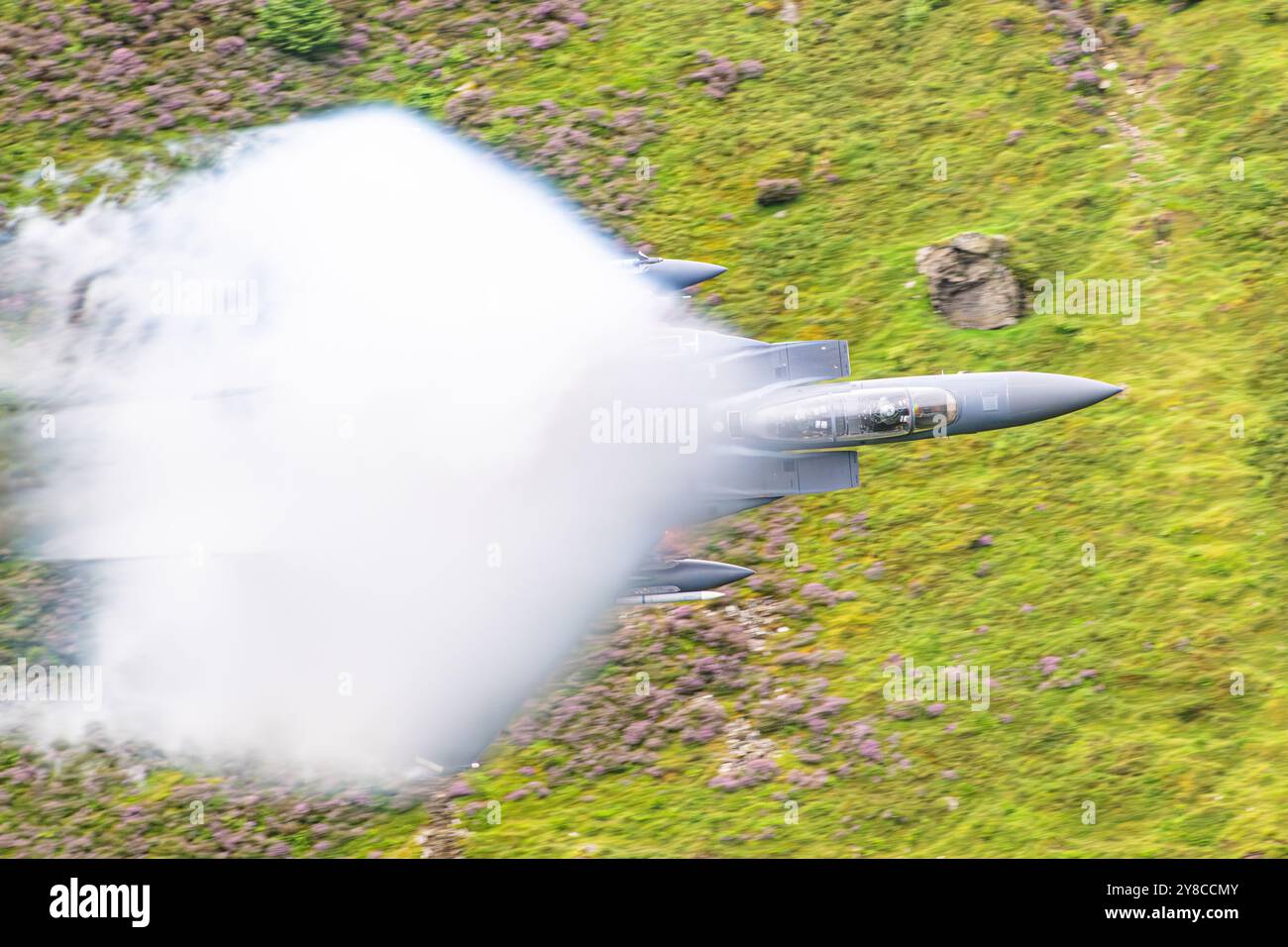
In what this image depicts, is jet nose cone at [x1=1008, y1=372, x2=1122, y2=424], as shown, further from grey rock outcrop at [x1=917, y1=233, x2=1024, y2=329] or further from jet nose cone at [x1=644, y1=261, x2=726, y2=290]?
jet nose cone at [x1=644, y1=261, x2=726, y2=290]

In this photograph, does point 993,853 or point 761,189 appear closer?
point 993,853

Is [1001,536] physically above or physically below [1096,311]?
below

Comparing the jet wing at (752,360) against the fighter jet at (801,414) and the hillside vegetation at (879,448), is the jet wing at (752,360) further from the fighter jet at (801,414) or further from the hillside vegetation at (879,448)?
the hillside vegetation at (879,448)

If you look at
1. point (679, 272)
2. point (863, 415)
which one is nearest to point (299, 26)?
point (679, 272)

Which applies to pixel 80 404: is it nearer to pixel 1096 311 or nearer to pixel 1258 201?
pixel 1096 311

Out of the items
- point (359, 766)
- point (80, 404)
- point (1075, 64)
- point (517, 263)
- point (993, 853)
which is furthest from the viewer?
point (1075, 64)

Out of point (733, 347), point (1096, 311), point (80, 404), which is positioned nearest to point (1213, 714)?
point (1096, 311)

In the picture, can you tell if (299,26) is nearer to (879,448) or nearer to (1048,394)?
(879,448)

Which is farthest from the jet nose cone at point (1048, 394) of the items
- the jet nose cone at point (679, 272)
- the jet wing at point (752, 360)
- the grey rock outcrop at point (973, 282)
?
the jet nose cone at point (679, 272)

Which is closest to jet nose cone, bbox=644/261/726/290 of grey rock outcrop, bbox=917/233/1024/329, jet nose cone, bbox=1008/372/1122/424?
grey rock outcrop, bbox=917/233/1024/329
